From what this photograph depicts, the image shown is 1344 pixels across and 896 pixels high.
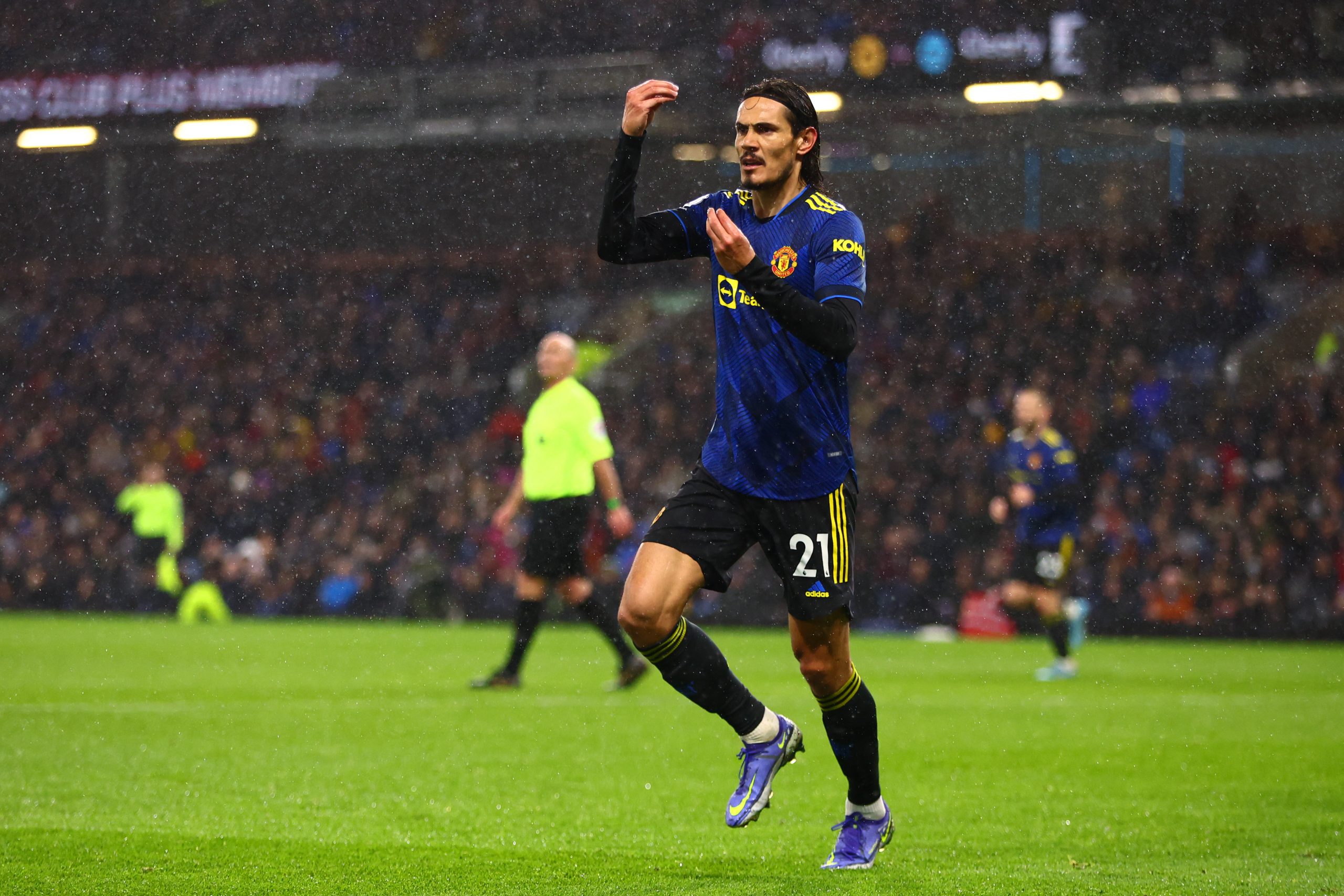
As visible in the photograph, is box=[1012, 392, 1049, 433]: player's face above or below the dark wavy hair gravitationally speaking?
below

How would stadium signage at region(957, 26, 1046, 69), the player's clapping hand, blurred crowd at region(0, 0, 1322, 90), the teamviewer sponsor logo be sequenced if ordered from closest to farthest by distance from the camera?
the teamviewer sponsor logo < the player's clapping hand < stadium signage at region(957, 26, 1046, 69) < blurred crowd at region(0, 0, 1322, 90)

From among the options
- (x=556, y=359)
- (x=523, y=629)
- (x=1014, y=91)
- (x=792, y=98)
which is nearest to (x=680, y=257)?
(x=792, y=98)

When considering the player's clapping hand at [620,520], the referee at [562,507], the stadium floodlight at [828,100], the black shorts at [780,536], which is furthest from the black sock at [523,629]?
the stadium floodlight at [828,100]

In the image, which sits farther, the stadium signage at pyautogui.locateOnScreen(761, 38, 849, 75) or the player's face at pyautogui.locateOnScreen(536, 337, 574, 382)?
the stadium signage at pyautogui.locateOnScreen(761, 38, 849, 75)

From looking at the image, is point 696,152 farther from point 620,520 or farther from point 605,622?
point 605,622

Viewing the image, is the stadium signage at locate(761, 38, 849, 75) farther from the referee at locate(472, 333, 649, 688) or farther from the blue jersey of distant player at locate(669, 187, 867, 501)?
the blue jersey of distant player at locate(669, 187, 867, 501)

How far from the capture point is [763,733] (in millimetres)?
4371

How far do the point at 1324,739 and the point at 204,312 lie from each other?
837 inches

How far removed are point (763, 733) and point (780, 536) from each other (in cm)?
56

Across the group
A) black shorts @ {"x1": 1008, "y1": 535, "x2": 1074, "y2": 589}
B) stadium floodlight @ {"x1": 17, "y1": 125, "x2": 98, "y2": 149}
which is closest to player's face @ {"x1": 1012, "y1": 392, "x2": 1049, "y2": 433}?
black shorts @ {"x1": 1008, "y1": 535, "x2": 1074, "y2": 589}

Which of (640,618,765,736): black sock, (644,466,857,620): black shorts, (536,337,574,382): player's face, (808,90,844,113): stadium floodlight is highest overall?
(808,90,844,113): stadium floodlight

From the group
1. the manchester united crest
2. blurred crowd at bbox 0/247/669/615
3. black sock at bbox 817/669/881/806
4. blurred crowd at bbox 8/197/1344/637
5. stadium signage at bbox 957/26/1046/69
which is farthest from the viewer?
blurred crowd at bbox 0/247/669/615

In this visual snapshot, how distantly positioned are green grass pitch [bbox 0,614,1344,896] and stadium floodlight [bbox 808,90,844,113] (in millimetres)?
8603

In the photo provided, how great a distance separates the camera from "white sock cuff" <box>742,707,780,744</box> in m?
4.37
